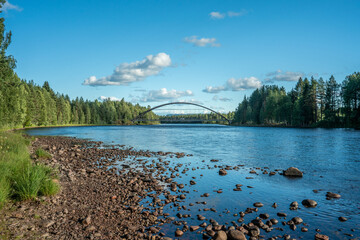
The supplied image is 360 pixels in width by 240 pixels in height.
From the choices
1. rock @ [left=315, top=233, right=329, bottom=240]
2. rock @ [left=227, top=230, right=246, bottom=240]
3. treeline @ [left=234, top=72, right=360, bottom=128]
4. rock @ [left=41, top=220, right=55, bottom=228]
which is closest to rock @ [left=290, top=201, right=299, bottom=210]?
rock @ [left=315, top=233, right=329, bottom=240]

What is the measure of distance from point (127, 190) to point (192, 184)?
13.1 ft

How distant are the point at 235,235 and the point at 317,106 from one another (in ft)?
314

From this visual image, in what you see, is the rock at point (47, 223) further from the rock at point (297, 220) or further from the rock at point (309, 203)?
the rock at point (309, 203)

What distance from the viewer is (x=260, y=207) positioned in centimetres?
1045

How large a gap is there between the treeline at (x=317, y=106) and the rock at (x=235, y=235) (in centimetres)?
8132

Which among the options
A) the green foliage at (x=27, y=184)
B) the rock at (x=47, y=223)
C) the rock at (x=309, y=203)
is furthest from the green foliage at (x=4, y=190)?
the rock at (x=309, y=203)

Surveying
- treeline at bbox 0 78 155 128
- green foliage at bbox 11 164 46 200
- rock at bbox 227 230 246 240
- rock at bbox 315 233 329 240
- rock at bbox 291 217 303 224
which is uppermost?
treeline at bbox 0 78 155 128

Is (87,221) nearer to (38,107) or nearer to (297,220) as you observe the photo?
(297,220)

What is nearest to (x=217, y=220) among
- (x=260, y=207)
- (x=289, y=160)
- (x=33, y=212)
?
(x=260, y=207)

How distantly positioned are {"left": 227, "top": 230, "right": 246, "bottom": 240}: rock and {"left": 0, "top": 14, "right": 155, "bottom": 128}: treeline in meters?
32.6

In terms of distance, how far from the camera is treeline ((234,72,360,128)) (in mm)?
74688

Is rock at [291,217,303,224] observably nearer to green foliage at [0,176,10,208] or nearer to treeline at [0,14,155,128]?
green foliage at [0,176,10,208]

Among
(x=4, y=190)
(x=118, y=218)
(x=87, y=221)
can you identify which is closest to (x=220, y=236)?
(x=118, y=218)

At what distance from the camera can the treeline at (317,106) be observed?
245 ft
